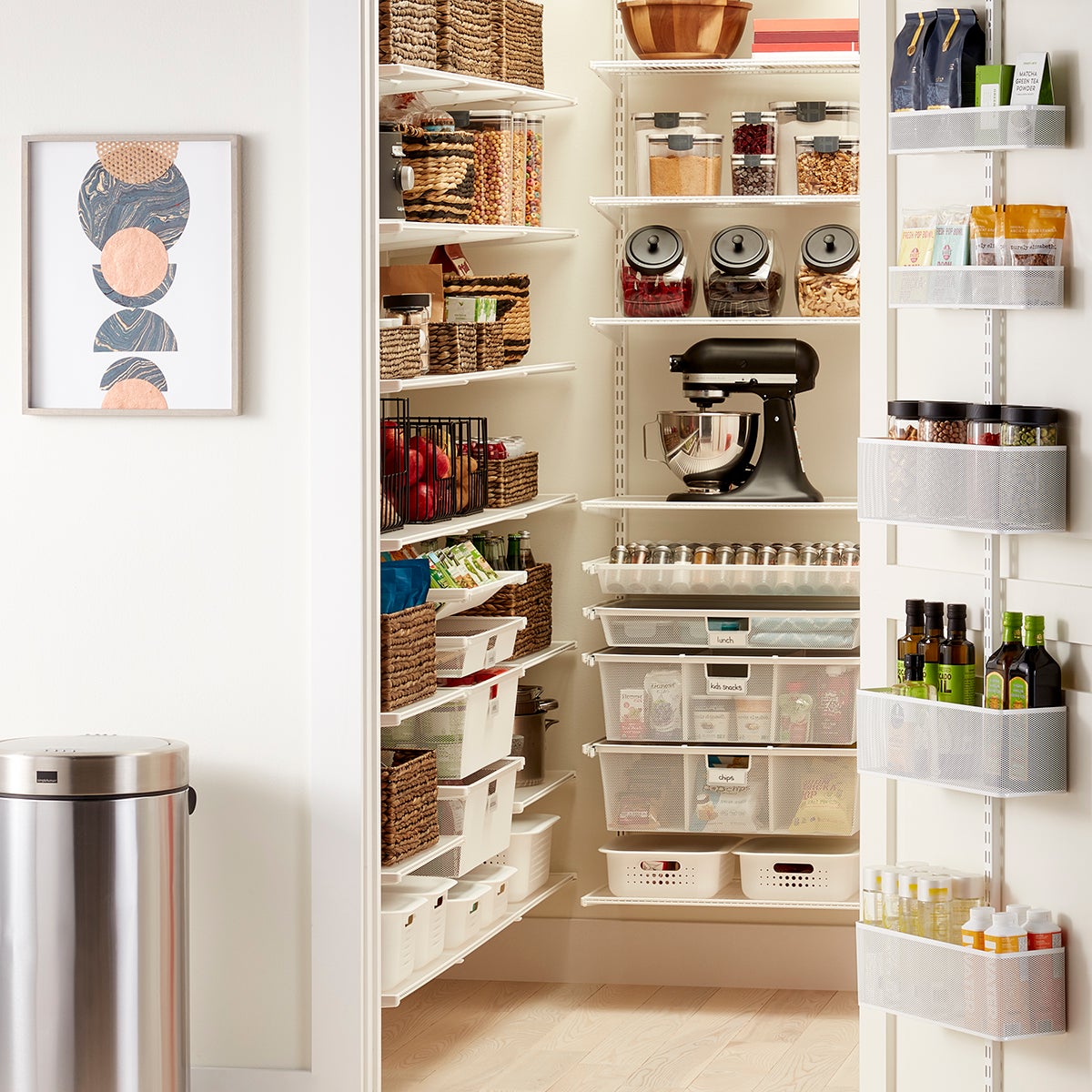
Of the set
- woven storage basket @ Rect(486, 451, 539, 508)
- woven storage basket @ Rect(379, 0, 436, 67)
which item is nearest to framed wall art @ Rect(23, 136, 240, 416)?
woven storage basket @ Rect(379, 0, 436, 67)

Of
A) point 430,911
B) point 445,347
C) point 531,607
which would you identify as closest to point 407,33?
point 445,347

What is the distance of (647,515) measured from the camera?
4.52m

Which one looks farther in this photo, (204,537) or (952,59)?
(204,537)

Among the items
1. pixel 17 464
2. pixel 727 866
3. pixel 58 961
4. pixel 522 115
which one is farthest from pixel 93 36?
pixel 727 866

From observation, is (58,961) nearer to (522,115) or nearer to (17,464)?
(17,464)

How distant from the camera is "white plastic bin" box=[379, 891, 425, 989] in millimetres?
3484

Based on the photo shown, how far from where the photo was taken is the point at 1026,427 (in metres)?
2.63

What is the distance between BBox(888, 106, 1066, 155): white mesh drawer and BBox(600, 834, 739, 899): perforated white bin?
206cm

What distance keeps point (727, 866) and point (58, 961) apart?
1.87 m

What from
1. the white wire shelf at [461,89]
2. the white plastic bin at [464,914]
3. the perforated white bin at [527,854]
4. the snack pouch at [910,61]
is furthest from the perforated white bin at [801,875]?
the snack pouch at [910,61]

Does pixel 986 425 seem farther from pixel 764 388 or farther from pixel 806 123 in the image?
pixel 806 123

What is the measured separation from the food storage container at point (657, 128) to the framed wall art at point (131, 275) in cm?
131

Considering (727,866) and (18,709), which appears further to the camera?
(727,866)

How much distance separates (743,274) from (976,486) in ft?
5.35
